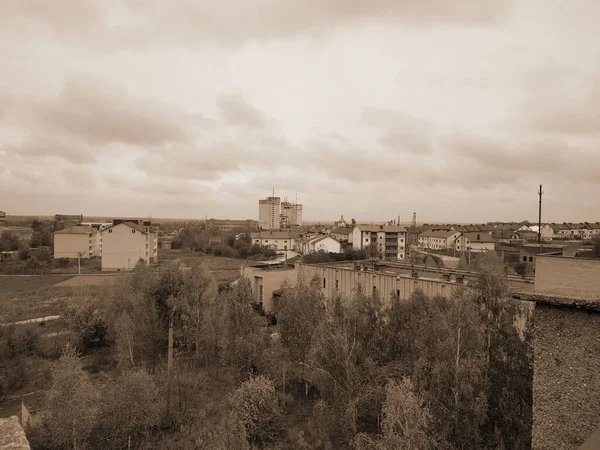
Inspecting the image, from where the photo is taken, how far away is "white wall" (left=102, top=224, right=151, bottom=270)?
162ft

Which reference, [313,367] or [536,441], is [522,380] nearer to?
[313,367]

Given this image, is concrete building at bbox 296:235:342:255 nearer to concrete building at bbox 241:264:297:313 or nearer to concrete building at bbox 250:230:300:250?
concrete building at bbox 250:230:300:250

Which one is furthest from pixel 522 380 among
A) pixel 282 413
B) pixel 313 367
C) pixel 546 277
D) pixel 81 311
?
pixel 81 311

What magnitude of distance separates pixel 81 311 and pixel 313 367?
16.9 meters

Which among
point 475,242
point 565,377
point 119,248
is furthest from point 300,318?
point 475,242

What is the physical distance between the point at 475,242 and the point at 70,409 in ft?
195

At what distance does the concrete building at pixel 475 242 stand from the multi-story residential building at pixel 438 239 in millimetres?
1059

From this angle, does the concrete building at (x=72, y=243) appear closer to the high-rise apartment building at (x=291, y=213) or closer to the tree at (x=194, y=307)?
the tree at (x=194, y=307)

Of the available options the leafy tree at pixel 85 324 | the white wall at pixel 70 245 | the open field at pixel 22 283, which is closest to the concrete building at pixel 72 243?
the white wall at pixel 70 245

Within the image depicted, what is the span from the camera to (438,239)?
65625 mm

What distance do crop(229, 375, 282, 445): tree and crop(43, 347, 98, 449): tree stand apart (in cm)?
451

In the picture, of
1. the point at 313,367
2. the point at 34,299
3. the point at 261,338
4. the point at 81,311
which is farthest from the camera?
the point at 34,299

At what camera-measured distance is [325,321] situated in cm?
1355

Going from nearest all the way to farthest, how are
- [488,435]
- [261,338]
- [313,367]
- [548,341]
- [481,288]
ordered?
[548,341] → [488,435] → [481,288] → [313,367] → [261,338]
